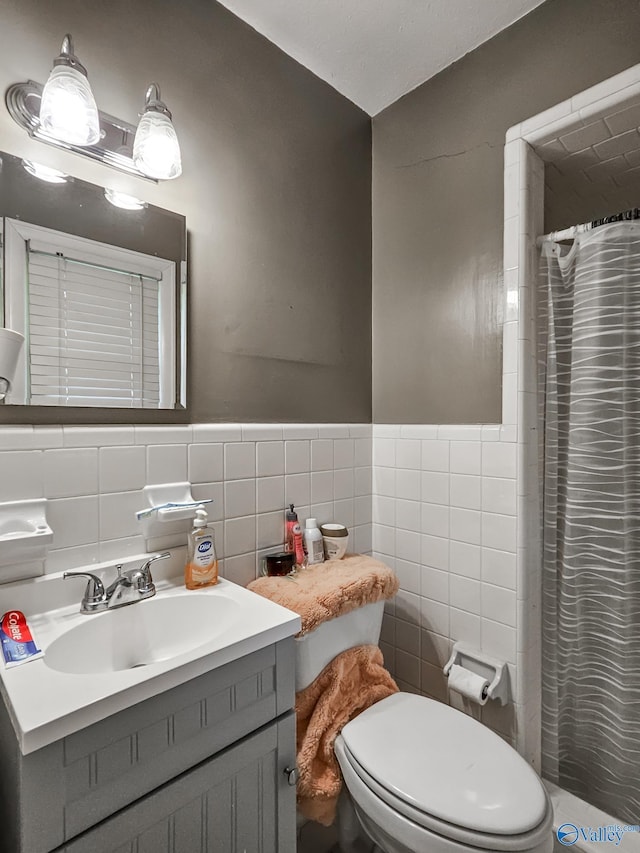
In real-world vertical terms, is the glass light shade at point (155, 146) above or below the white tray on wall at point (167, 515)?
above

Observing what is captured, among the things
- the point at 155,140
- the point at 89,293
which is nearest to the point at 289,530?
the point at 89,293

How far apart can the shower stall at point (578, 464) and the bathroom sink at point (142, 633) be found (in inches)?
36.0

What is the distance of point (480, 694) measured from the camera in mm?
1327

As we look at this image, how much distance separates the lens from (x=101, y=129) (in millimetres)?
1075

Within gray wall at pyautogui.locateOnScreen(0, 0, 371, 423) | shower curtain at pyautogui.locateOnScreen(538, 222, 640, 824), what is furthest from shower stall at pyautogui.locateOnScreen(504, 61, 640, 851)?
gray wall at pyautogui.locateOnScreen(0, 0, 371, 423)

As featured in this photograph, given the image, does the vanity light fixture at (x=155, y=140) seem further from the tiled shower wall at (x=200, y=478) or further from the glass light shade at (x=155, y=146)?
the tiled shower wall at (x=200, y=478)

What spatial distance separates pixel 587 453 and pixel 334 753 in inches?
42.6

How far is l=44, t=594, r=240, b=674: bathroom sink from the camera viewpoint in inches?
36.0

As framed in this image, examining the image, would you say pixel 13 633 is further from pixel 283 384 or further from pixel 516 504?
pixel 516 504

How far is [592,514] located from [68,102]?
1706 mm

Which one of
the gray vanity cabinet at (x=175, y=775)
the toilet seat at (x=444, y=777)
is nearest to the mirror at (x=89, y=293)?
the gray vanity cabinet at (x=175, y=775)

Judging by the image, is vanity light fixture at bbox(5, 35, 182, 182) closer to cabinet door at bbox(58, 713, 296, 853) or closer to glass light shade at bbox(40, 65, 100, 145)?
glass light shade at bbox(40, 65, 100, 145)

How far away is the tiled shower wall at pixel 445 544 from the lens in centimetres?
139

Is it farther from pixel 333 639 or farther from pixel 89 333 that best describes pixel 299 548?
pixel 89 333
